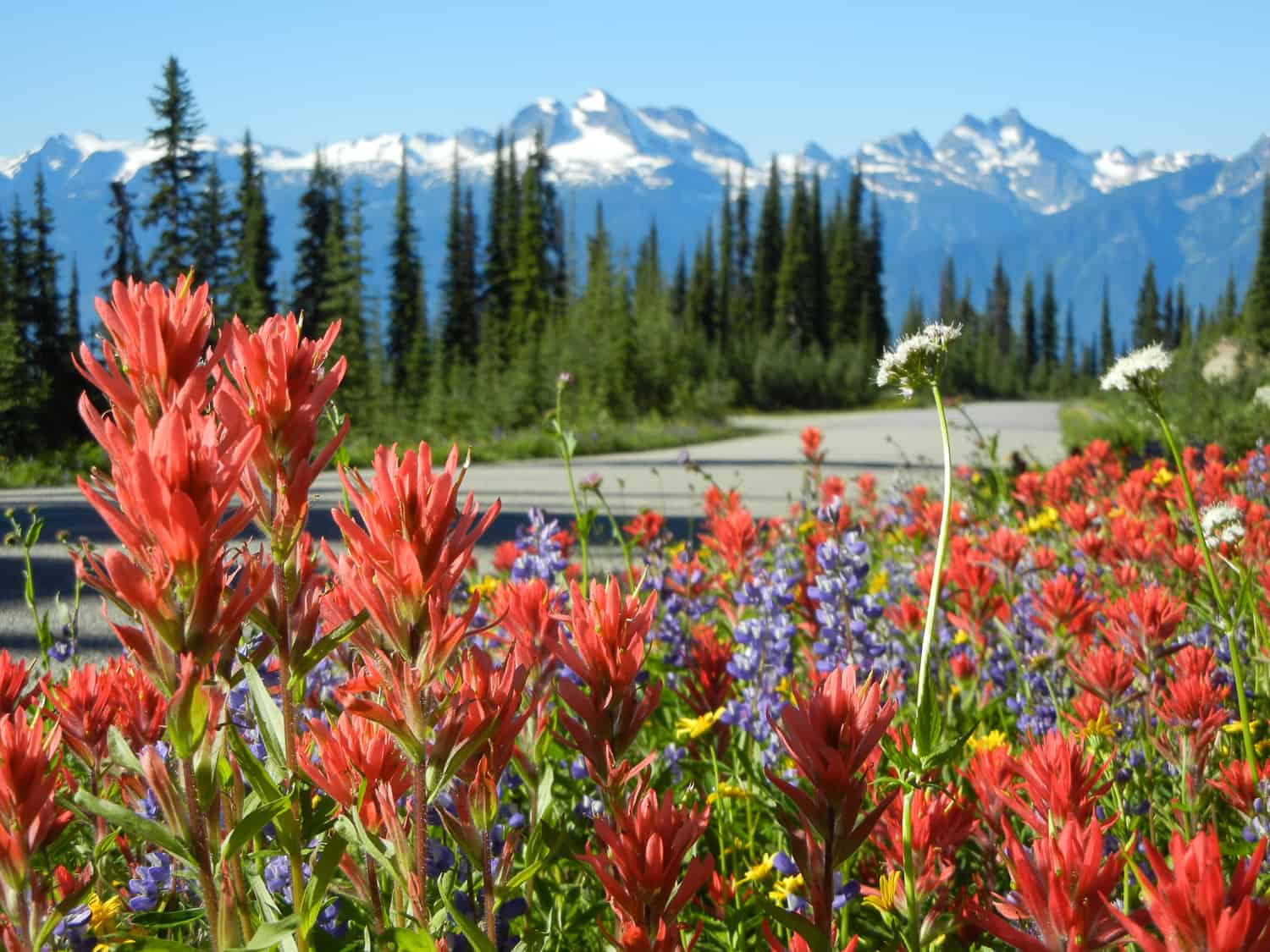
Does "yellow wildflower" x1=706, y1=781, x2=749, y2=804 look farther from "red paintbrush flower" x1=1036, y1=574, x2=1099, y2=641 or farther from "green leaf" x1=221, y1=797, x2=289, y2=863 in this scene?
"green leaf" x1=221, y1=797, x2=289, y2=863

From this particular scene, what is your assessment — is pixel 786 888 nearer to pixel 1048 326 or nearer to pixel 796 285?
pixel 796 285

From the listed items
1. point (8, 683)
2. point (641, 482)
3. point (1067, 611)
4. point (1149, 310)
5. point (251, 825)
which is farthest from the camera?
point (1149, 310)

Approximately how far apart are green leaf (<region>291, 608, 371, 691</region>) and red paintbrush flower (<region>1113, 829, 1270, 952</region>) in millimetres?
565

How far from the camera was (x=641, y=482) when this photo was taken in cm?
1166

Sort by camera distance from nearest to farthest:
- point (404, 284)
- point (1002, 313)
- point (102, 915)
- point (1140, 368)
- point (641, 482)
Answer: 1. point (102, 915)
2. point (1140, 368)
3. point (641, 482)
4. point (404, 284)
5. point (1002, 313)

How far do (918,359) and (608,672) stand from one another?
0.74 meters

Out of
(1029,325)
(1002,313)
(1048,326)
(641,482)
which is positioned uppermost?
(1002,313)

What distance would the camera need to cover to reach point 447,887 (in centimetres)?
114

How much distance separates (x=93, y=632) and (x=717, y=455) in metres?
13.3

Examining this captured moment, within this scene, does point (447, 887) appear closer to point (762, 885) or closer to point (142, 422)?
point (142, 422)

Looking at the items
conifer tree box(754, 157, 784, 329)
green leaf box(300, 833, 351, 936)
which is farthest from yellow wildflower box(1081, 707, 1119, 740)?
conifer tree box(754, 157, 784, 329)

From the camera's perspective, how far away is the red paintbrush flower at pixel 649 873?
86cm

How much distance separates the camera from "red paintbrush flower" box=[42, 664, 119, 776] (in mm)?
1259

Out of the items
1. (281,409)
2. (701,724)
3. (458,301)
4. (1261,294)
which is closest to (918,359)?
(701,724)
